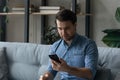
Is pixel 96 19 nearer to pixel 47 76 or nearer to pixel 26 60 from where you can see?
pixel 26 60

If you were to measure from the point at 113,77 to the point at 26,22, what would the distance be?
5.65 ft

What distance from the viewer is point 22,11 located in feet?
12.0

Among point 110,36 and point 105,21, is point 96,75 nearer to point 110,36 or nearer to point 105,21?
point 110,36

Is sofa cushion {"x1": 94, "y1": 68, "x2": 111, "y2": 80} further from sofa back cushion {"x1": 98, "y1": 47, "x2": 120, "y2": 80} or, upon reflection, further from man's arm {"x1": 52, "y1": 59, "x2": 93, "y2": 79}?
man's arm {"x1": 52, "y1": 59, "x2": 93, "y2": 79}

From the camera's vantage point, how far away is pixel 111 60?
81.0 inches

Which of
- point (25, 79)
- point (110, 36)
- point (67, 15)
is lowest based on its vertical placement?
point (25, 79)

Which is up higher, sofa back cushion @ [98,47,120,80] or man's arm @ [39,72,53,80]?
sofa back cushion @ [98,47,120,80]

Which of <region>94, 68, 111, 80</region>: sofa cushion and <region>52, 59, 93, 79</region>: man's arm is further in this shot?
<region>94, 68, 111, 80</region>: sofa cushion

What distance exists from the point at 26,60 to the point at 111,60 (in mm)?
888

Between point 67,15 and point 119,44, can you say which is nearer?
point 67,15

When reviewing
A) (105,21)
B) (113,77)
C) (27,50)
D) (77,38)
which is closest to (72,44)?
(77,38)

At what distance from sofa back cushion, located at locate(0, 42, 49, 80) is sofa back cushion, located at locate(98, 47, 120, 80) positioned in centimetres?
57

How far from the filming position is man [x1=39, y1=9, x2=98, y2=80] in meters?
1.75

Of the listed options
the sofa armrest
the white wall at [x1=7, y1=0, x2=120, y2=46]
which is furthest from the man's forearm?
the white wall at [x1=7, y1=0, x2=120, y2=46]
